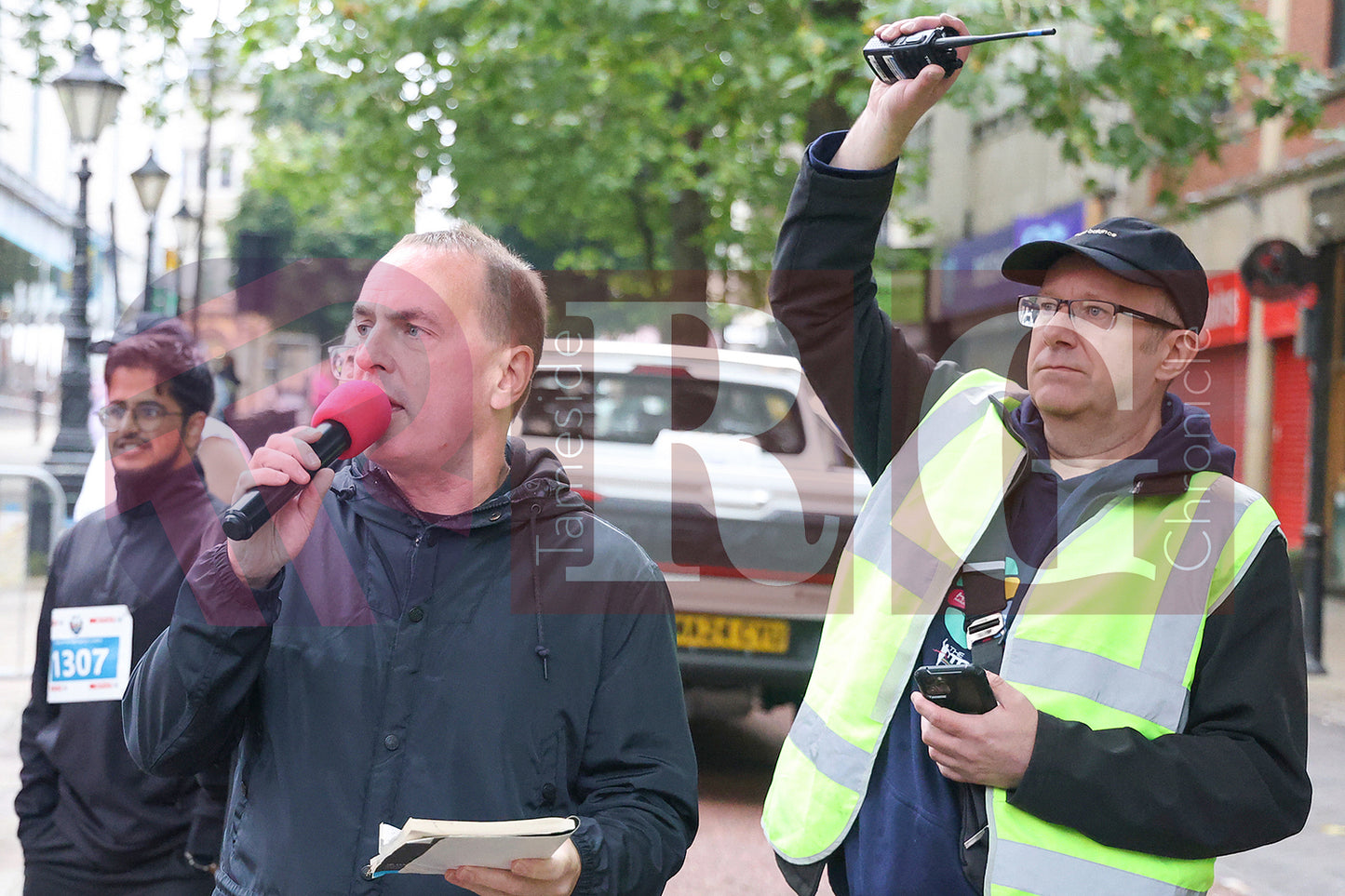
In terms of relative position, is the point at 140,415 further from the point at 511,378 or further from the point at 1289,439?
the point at 1289,439

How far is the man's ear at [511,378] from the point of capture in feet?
7.52

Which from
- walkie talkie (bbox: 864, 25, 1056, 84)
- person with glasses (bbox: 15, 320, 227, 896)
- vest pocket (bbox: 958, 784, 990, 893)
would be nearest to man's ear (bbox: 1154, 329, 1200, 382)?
walkie talkie (bbox: 864, 25, 1056, 84)

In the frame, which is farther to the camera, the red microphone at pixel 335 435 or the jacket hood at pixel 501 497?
the jacket hood at pixel 501 497

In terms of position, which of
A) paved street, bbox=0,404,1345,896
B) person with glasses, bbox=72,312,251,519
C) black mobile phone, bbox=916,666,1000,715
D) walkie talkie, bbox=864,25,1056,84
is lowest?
paved street, bbox=0,404,1345,896

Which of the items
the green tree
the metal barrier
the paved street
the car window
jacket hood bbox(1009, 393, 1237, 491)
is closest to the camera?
jacket hood bbox(1009, 393, 1237, 491)

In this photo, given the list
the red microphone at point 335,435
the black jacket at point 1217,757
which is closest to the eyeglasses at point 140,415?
the red microphone at point 335,435

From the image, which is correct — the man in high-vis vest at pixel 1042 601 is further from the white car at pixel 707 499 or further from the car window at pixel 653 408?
the car window at pixel 653 408

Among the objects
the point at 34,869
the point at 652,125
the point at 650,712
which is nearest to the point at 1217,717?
the point at 650,712

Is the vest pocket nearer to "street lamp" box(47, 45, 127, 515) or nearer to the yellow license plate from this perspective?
the yellow license plate

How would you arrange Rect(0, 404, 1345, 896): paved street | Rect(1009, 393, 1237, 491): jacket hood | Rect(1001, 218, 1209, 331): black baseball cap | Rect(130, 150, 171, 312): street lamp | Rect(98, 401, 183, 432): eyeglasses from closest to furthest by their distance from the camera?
Rect(1009, 393, 1237, 491): jacket hood < Rect(1001, 218, 1209, 331): black baseball cap < Rect(98, 401, 183, 432): eyeglasses < Rect(0, 404, 1345, 896): paved street < Rect(130, 150, 171, 312): street lamp

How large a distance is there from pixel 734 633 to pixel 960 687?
152 inches

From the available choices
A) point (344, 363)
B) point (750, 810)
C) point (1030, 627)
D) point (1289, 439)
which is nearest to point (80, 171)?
point (750, 810)

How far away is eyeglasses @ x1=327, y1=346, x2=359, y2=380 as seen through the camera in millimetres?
2172

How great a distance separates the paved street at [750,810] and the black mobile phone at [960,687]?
3.11 meters
